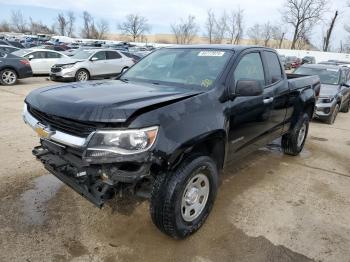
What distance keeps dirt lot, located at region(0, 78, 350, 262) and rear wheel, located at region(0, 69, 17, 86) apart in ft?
30.4

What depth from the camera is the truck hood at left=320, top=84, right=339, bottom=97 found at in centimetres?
930

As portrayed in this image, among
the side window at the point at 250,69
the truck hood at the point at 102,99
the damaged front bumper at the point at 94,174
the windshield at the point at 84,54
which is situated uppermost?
the side window at the point at 250,69

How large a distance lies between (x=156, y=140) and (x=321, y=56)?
1928 inches

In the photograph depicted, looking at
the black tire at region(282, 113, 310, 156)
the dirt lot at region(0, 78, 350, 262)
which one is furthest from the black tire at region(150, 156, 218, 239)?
the black tire at region(282, 113, 310, 156)

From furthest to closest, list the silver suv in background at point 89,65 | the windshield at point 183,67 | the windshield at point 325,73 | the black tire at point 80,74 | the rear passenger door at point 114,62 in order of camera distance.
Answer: the rear passenger door at point 114,62, the black tire at point 80,74, the silver suv in background at point 89,65, the windshield at point 325,73, the windshield at point 183,67

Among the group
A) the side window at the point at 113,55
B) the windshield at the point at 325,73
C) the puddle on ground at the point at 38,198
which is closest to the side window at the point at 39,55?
the side window at the point at 113,55

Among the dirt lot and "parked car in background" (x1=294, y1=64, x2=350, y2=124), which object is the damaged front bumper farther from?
"parked car in background" (x1=294, y1=64, x2=350, y2=124)

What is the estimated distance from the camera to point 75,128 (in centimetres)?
282

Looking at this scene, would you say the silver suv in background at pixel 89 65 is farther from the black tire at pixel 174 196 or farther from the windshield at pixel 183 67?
the black tire at pixel 174 196

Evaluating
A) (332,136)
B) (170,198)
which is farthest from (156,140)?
(332,136)

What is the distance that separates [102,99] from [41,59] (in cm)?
→ 1505

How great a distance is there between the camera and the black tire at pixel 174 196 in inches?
116

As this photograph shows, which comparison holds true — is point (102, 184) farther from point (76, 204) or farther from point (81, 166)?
point (76, 204)

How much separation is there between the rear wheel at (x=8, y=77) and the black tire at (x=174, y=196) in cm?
1253
